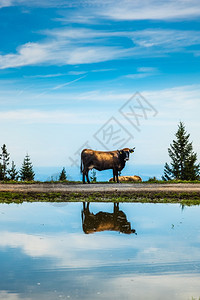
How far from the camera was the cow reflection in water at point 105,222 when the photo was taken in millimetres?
11336

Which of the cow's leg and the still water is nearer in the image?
the still water

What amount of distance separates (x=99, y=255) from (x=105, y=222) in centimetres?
404

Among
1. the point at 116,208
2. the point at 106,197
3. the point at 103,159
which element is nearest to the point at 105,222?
the point at 116,208

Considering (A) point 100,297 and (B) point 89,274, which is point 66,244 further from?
(A) point 100,297

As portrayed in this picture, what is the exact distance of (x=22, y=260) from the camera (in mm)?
7961

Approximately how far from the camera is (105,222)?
12383 mm

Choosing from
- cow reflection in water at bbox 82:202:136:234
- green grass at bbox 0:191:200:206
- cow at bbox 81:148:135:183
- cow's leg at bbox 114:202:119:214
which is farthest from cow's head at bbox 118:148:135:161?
cow reflection in water at bbox 82:202:136:234

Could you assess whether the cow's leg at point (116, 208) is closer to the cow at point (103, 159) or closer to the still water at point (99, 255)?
the still water at point (99, 255)

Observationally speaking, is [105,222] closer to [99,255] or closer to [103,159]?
[99,255]

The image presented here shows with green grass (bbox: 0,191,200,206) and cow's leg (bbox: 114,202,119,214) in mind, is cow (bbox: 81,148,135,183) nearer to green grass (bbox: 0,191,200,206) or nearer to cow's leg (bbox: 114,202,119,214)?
green grass (bbox: 0,191,200,206)

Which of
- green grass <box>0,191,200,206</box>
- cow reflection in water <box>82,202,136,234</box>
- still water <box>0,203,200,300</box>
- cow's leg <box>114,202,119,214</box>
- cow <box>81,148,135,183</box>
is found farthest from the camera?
cow <box>81,148,135,183</box>

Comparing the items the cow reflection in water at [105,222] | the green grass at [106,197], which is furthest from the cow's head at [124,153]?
the cow reflection in water at [105,222]

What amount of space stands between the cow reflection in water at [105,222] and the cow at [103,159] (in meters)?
11.8

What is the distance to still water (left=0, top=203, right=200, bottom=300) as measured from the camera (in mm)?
6367
